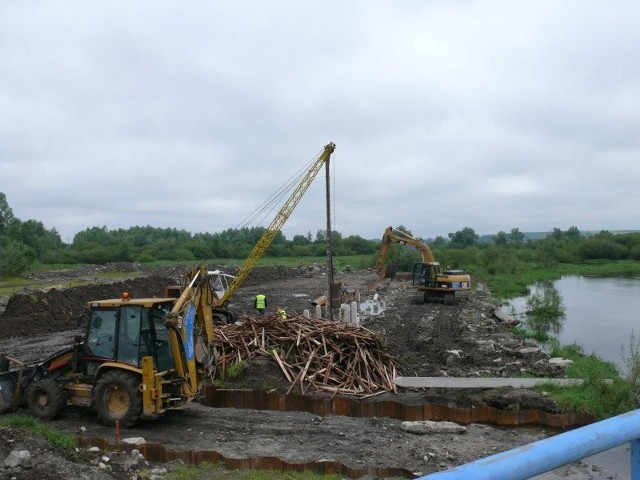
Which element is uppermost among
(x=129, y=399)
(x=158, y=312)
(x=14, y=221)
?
(x=14, y=221)

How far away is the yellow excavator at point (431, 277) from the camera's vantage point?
92.9 feet

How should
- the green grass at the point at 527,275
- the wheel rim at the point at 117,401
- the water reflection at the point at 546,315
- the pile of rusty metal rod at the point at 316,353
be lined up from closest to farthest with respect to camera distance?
the wheel rim at the point at 117,401 → the pile of rusty metal rod at the point at 316,353 → the water reflection at the point at 546,315 → the green grass at the point at 527,275

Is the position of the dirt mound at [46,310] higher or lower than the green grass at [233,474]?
higher

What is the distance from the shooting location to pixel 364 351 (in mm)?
13797

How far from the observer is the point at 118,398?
30.8 ft

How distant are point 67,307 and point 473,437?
67.0ft

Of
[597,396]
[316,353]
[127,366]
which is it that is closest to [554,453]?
[127,366]

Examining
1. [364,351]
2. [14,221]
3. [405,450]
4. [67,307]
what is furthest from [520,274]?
[14,221]

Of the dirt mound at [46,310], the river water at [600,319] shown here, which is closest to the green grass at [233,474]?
the river water at [600,319]

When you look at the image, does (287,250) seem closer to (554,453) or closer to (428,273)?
(428,273)

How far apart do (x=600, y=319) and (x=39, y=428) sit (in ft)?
81.6

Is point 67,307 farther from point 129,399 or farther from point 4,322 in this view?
point 129,399

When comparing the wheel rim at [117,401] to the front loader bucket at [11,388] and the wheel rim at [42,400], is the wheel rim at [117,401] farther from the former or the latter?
the front loader bucket at [11,388]

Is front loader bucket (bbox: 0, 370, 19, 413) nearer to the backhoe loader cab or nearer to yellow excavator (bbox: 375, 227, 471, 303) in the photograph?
the backhoe loader cab
